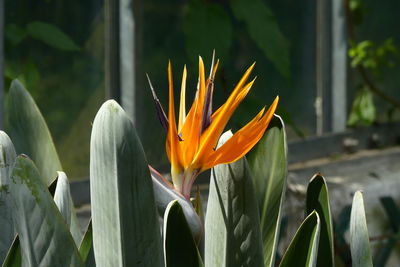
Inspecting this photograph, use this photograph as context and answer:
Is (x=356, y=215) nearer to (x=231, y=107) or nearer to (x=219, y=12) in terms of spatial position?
(x=231, y=107)

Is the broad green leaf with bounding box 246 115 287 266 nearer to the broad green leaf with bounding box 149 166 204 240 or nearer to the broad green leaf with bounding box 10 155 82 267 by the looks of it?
the broad green leaf with bounding box 149 166 204 240

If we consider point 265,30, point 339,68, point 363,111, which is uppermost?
point 265,30

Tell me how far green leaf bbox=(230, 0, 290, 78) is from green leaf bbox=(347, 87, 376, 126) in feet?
6.11

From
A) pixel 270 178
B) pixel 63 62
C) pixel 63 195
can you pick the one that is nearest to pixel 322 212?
pixel 270 178

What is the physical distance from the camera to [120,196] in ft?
2.92

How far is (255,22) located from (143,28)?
0.61m

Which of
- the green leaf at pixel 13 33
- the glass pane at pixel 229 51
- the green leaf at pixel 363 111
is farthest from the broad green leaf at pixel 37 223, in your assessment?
the green leaf at pixel 363 111

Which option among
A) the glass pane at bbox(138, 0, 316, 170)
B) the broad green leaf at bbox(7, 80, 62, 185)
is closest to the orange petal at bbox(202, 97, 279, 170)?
the broad green leaf at bbox(7, 80, 62, 185)

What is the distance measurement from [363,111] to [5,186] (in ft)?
12.6

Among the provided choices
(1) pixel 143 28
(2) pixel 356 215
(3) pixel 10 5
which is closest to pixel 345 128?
(1) pixel 143 28

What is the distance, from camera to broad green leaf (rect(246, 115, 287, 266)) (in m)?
1.16

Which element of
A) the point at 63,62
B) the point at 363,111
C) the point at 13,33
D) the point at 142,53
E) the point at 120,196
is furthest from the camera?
the point at 363,111

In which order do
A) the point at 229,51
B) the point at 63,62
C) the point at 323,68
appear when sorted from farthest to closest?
the point at 323,68 → the point at 229,51 → the point at 63,62

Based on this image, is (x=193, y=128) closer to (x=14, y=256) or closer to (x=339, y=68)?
(x=14, y=256)
